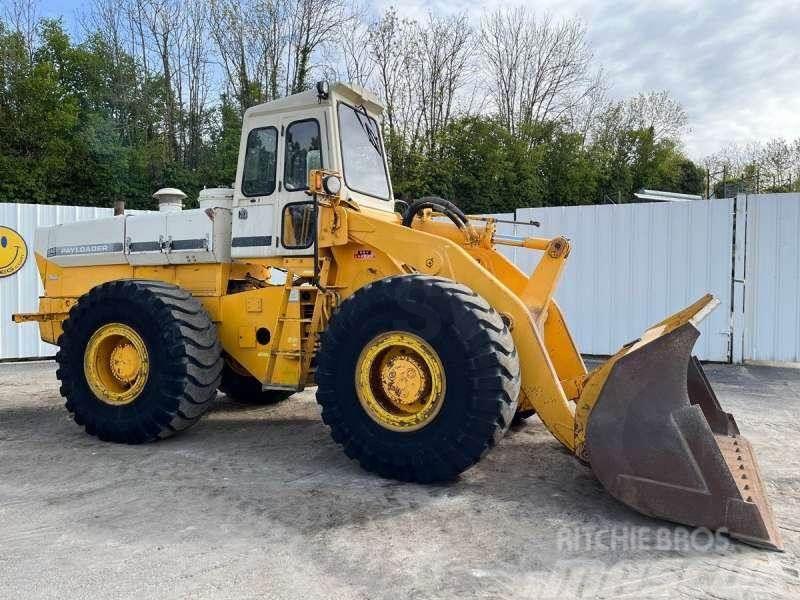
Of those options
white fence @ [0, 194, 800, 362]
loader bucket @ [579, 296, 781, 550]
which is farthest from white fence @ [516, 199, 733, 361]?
loader bucket @ [579, 296, 781, 550]

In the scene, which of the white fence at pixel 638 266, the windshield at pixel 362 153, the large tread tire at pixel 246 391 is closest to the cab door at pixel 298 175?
the windshield at pixel 362 153

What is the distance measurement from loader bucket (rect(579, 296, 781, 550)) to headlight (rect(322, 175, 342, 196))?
238 cm

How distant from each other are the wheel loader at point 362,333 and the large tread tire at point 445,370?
0.04 ft

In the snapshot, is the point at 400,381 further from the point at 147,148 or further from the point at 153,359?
the point at 147,148

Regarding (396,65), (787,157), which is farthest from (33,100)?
(787,157)

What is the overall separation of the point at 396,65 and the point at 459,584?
21.6 m

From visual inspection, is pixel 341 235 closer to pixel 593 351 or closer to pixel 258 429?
pixel 258 429

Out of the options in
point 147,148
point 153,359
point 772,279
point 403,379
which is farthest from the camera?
point 147,148

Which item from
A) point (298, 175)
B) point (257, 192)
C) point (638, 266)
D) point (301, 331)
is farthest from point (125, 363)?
point (638, 266)

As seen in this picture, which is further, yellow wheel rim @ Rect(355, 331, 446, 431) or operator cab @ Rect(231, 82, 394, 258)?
operator cab @ Rect(231, 82, 394, 258)

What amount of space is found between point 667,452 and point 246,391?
4735mm

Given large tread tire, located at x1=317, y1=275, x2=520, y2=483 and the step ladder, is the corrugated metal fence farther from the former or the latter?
large tread tire, located at x1=317, y1=275, x2=520, y2=483

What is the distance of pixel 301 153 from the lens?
17.5 feet

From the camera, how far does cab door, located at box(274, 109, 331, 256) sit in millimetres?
5227
